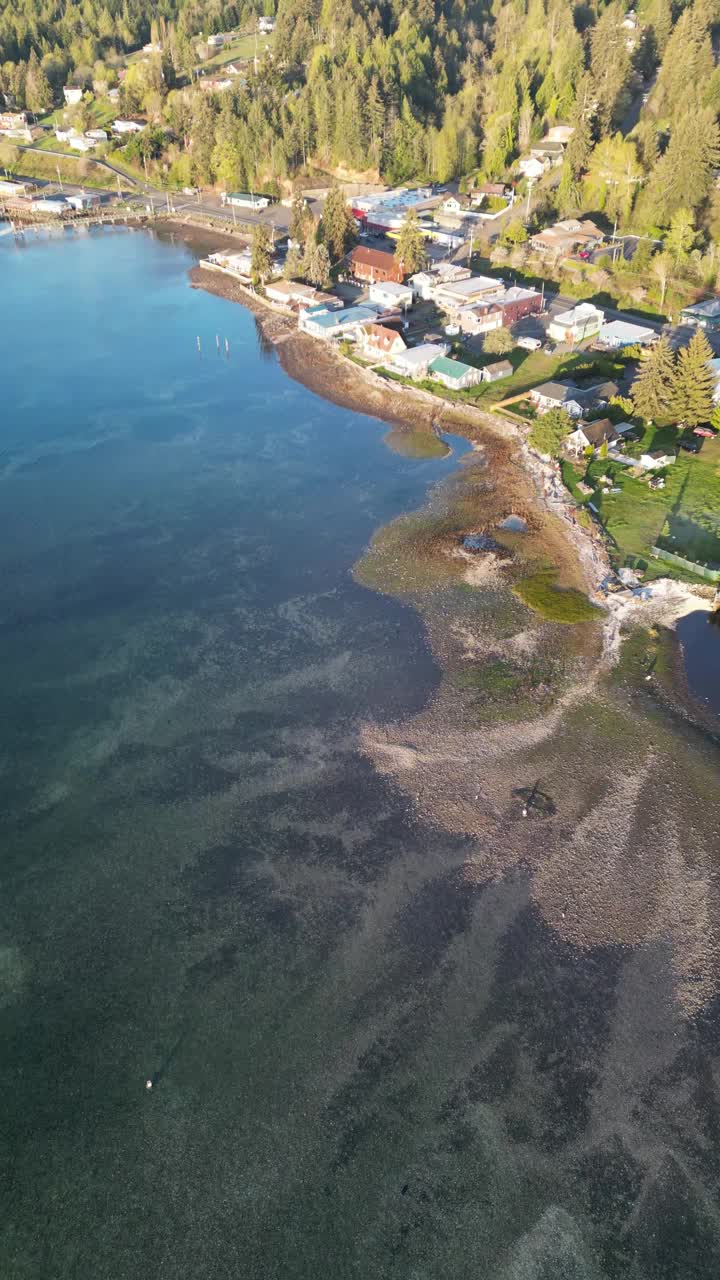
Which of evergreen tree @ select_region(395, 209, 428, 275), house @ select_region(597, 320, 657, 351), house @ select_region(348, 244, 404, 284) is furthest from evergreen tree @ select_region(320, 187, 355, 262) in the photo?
house @ select_region(597, 320, 657, 351)

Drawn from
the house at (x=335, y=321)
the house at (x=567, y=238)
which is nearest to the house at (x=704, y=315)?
the house at (x=567, y=238)

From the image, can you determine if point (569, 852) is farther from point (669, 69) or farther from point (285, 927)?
point (669, 69)

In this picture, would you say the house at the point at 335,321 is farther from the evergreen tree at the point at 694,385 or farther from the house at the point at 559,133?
the house at the point at 559,133

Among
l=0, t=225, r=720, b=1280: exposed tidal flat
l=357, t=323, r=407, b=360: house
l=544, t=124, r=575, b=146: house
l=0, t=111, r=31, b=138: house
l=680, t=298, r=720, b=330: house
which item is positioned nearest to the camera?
l=0, t=225, r=720, b=1280: exposed tidal flat

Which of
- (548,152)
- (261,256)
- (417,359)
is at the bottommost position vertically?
(417,359)

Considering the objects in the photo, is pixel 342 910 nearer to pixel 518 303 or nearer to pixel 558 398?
pixel 558 398

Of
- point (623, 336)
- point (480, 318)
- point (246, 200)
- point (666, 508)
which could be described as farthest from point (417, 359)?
point (246, 200)

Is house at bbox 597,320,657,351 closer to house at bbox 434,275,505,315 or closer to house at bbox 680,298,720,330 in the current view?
house at bbox 680,298,720,330

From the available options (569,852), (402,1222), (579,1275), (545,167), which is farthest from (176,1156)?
(545,167)
